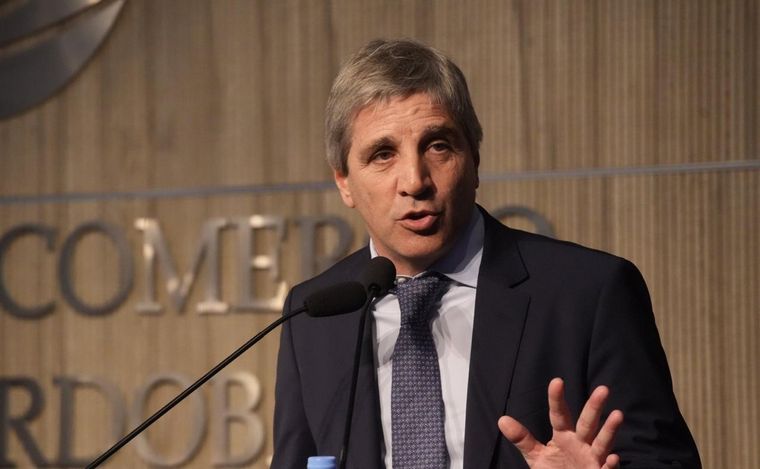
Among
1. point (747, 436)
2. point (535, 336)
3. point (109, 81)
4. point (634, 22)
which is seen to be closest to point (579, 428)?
point (535, 336)

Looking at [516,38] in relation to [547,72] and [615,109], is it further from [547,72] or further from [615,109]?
[615,109]

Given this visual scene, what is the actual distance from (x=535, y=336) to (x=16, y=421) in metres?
2.72

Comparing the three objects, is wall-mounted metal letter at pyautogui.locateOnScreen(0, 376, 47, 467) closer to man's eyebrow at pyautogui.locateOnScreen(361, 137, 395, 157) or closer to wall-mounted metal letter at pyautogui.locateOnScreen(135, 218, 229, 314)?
wall-mounted metal letter at pyautogui.locateOnScreen(135, 218, 229, 314)

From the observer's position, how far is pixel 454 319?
89.0 inches

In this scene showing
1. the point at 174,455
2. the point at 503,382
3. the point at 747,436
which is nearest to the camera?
the point at 503,382

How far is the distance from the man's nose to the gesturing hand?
509 mm

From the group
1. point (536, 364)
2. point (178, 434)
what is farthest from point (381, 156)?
point (178, 434)

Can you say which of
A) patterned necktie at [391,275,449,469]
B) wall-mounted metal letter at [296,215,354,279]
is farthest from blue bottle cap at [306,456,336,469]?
wall-mounted metal letter at [296,215,354,279]

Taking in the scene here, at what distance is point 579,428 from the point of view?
1793 mm

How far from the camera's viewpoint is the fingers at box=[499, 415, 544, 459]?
1787mm

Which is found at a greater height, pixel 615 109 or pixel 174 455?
pixel 615 109

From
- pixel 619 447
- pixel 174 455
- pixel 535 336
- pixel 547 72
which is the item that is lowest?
pixel 174 455

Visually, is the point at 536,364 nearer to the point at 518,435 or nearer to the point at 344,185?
the point at 518,435

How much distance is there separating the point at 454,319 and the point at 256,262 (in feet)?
6.06
